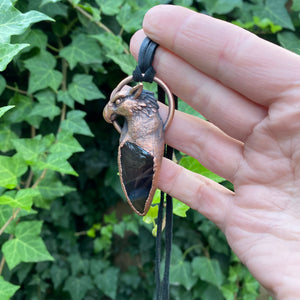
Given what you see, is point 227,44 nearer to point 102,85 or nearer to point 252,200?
point 252,200

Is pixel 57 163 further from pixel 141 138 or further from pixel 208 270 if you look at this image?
pixel 208 270

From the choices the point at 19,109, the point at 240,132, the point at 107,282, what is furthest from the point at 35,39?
the point at 107,282

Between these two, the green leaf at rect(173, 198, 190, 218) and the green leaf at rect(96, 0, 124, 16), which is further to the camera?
the green leaf at rect(96, 0, 124, 16)

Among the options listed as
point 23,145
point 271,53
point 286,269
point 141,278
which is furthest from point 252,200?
point 141,278

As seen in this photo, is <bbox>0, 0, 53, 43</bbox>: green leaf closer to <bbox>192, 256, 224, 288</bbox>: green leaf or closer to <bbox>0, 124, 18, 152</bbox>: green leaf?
<bbox>0, 124, 18, 152</bbox>: green leaf

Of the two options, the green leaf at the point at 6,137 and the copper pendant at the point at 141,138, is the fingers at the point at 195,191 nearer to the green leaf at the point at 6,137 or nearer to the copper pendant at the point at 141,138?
the copper pendant at the point at 141,138

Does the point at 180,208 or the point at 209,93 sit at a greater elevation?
the point at 209,93

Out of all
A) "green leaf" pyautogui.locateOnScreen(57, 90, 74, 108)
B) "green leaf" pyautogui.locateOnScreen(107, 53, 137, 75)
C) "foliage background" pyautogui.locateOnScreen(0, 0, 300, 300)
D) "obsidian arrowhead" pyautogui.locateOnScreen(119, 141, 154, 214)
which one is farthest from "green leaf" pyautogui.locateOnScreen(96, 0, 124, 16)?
"obsidian arrowhead" pyautogui.locateOnScreen(119, 141, 154, 214)
